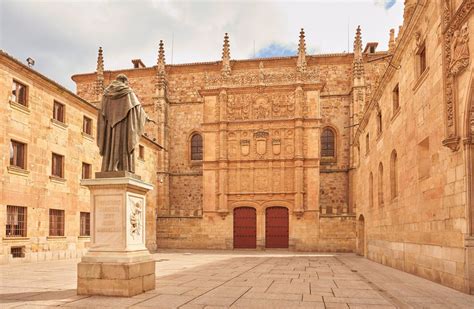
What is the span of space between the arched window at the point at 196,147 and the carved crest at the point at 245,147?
7416 mm

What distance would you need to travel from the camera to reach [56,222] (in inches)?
821

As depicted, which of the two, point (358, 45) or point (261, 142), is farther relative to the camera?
point (358, 45)

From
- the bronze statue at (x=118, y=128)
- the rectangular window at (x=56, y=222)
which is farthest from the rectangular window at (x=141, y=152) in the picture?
the bronze statue at (x=118, y=128)

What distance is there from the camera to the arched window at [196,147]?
38.8m

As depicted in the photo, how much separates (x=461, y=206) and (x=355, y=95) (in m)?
26.7

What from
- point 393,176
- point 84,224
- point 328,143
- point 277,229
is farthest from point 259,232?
point 393,176

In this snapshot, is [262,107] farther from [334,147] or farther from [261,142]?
[334,147]

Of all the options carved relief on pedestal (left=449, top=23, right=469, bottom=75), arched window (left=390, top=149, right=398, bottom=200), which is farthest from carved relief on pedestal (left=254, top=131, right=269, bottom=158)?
carved relief on pedestal (left=449, top=23, right=469, bottom=75)

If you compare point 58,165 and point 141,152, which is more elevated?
point 141,152

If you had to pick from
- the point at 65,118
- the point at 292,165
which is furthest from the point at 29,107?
the point at 292,165

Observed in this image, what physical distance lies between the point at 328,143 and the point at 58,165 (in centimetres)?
2212

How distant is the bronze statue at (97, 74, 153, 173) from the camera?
9.24 m

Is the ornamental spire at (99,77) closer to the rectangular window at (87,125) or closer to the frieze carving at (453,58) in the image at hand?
the rectangular window at (87,125)

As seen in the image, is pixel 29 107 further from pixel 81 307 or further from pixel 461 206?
pixel 461 206
